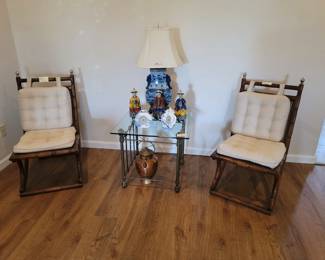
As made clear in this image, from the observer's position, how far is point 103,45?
8.48ft

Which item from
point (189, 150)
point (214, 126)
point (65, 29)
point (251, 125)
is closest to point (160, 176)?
point (189, 150)

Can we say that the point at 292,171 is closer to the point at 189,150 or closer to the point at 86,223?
the point at 189,150

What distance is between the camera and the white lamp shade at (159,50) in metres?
2.17

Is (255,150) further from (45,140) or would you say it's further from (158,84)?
(45,140)

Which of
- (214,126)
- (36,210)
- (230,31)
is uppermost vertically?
(230,31)

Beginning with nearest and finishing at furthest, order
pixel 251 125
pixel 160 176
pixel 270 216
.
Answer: pixel 270 216, pixel 251 125, pixel 160 176

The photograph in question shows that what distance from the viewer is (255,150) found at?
2002 millimetres

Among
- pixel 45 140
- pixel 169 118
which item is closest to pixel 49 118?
pixel 45 140

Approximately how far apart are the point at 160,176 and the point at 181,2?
1.64m

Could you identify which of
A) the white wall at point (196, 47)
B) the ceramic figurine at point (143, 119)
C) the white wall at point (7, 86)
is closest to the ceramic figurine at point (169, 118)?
the ceramic figurine at point (143, 119)

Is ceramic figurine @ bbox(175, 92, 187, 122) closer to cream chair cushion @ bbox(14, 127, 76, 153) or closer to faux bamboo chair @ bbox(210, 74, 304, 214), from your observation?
faux bamboo chair @ bbox(210, 74, 304, 214)

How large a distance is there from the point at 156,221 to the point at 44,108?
4.82 feet

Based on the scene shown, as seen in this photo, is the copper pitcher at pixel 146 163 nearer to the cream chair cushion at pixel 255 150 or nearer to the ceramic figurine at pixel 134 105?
the ceramic figurine at pixel 134 105

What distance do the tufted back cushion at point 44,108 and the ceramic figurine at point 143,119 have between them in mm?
686
